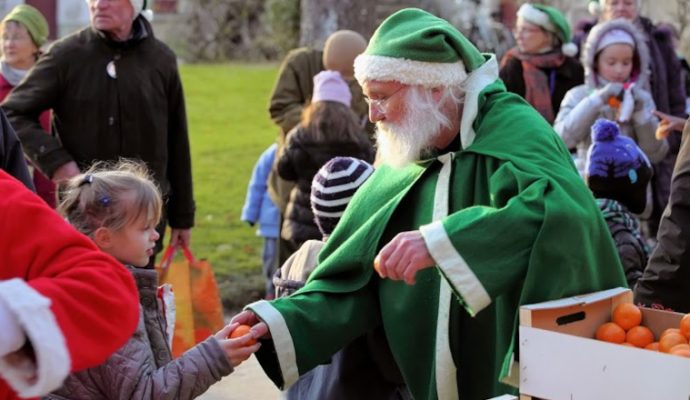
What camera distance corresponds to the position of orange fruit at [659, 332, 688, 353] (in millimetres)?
3527

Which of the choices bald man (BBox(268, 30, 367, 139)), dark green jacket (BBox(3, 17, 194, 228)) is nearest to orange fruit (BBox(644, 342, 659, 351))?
dark green jacket (BBox(3, 17, 194, 228))

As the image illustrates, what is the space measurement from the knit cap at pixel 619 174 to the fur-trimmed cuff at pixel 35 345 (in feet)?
11.7

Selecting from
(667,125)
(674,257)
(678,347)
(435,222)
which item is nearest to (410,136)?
(435,222)

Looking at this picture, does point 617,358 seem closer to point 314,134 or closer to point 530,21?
point 314,134

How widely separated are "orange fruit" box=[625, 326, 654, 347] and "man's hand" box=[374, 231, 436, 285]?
63 centimetres

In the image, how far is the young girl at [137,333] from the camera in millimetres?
3467

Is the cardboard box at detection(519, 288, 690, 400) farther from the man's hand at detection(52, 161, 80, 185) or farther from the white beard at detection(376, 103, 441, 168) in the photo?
the man's hand at detection(52, 161, 80, 185)

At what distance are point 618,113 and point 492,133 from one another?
3.72m

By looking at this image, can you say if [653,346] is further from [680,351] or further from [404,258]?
[404,258]

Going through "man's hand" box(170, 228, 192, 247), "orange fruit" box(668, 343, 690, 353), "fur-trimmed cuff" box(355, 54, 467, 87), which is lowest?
"man's hand" box(170, 228, 192, 247)

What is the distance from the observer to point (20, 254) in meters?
2.59

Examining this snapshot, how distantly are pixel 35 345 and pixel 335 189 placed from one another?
2.42 m

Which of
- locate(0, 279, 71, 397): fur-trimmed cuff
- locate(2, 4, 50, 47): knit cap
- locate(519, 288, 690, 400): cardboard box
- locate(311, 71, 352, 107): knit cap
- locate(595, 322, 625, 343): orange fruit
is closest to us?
locate(0, 279, 71, 397): fur-trimmed cuff

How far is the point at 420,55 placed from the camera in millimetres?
3883
